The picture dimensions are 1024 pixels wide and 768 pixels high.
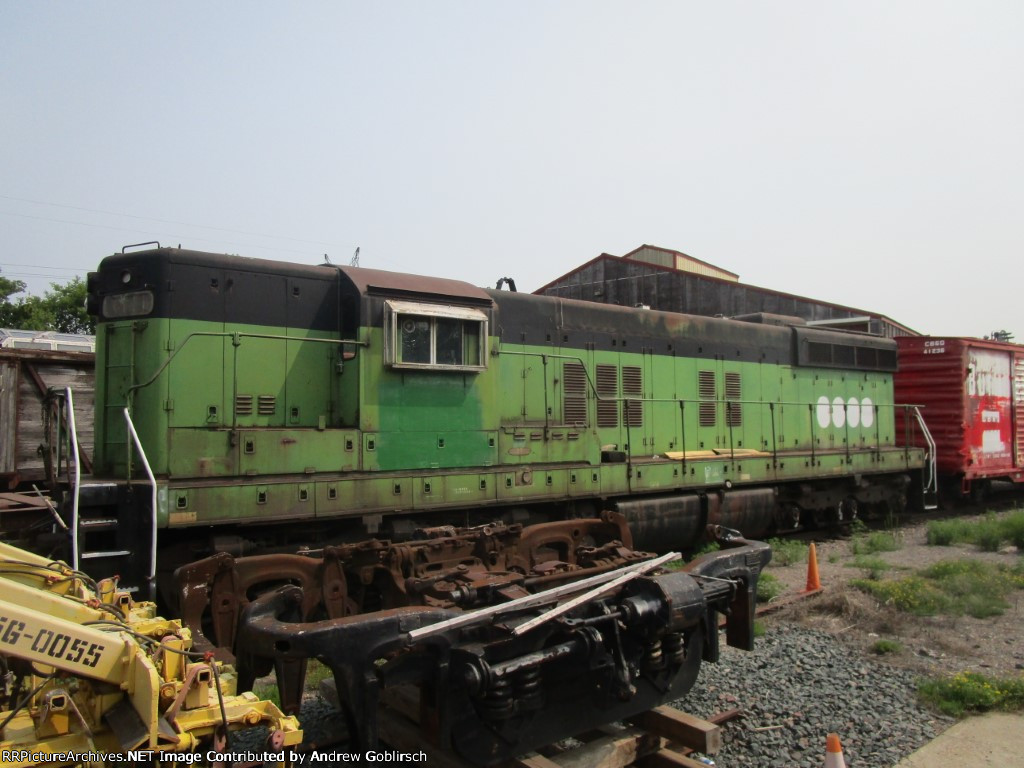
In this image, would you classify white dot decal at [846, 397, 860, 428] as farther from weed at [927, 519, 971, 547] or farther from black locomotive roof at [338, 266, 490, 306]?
black locomotive roof at [338, 266, 490, 306]

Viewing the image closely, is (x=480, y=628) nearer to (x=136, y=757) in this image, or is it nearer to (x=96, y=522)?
(x=136, y=757)

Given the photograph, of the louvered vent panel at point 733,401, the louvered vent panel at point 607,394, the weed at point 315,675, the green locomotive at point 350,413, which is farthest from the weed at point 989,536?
the weed at point 315,675

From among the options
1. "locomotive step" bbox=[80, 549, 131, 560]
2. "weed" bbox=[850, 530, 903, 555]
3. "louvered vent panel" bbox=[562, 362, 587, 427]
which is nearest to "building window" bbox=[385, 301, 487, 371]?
"louvered vent panel" bbox=[562, 362, 587, 427]

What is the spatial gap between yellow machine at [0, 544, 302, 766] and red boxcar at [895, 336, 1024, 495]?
50.6 ft

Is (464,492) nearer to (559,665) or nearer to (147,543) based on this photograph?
(147,543)

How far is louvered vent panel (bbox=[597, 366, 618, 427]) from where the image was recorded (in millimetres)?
9961

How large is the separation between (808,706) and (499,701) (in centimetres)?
252

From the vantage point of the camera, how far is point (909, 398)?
16.3 m

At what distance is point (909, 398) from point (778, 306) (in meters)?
10.8

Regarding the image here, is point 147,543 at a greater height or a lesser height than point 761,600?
greater

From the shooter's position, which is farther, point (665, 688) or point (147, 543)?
point (147, 543)

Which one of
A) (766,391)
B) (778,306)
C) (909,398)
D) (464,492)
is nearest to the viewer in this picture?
(464,492)

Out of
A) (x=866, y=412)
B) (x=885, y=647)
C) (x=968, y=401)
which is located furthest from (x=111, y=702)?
(x=968, y=401)

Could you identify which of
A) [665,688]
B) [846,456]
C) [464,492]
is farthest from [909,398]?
[665,688]
